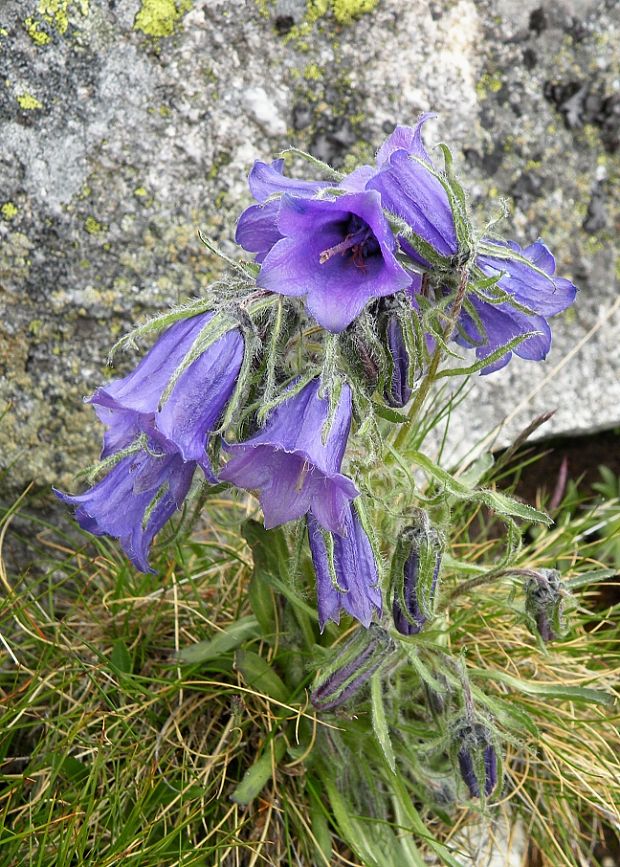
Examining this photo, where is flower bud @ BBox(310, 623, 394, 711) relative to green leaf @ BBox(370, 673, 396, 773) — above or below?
above

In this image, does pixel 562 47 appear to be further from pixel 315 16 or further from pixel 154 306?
pixel 154 306

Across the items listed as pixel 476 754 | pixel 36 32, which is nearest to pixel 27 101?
pixel 36 32

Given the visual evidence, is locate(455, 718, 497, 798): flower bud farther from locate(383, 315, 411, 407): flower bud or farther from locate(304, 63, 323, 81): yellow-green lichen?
locate(304, 63, 323, 81): yellow-green lichen

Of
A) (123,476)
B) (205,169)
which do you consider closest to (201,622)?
(123,476)

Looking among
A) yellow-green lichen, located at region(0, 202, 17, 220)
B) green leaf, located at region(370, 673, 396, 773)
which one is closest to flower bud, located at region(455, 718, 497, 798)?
green leaf, located at region(370, 673, 396, 773)

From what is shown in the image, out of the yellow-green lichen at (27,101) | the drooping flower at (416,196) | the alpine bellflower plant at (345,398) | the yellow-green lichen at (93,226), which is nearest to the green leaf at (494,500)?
the alpine bellflower plant at (345,398)

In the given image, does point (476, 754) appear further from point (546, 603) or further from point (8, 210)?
point (8, 210)

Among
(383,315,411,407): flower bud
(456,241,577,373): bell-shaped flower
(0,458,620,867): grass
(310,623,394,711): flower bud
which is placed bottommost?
(0,458,620,867): grass
